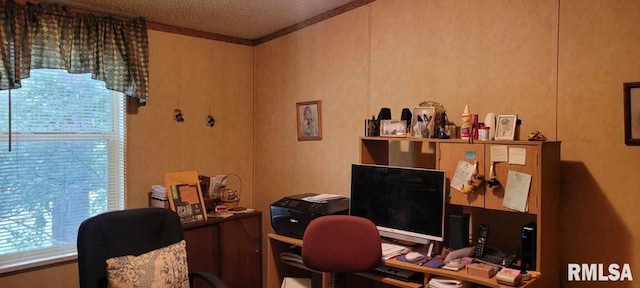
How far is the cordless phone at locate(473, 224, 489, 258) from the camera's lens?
88.2 inches

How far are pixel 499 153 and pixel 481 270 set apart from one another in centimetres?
57

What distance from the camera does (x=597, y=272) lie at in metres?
2.12

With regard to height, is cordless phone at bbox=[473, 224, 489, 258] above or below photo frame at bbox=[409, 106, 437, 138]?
below

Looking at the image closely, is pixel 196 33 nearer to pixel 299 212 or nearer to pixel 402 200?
pixel 299 212

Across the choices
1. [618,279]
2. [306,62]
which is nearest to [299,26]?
[306,62]

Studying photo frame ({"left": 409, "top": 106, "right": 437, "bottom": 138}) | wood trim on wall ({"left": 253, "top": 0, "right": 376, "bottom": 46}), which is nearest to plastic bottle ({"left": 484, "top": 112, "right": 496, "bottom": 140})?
photo frame ({"left": 409, "top": 106, "right": 437, "bottom": 138})

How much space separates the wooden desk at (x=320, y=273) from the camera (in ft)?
6.67

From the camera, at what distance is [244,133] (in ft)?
13.6

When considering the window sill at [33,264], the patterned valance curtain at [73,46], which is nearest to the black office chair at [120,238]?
the window sill at [33,264]

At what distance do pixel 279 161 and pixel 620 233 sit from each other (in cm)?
258

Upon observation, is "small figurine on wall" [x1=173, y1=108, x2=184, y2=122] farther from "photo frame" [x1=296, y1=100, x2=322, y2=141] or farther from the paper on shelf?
the paper on shelf

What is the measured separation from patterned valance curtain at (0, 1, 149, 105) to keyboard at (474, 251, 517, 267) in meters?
2.67

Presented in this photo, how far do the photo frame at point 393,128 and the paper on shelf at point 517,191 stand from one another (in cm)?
68

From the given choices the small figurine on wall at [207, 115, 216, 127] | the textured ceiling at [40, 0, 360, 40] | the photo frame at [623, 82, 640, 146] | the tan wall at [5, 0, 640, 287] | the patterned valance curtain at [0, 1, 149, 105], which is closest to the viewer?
the photo frame at [623, 82, 640, 146]
